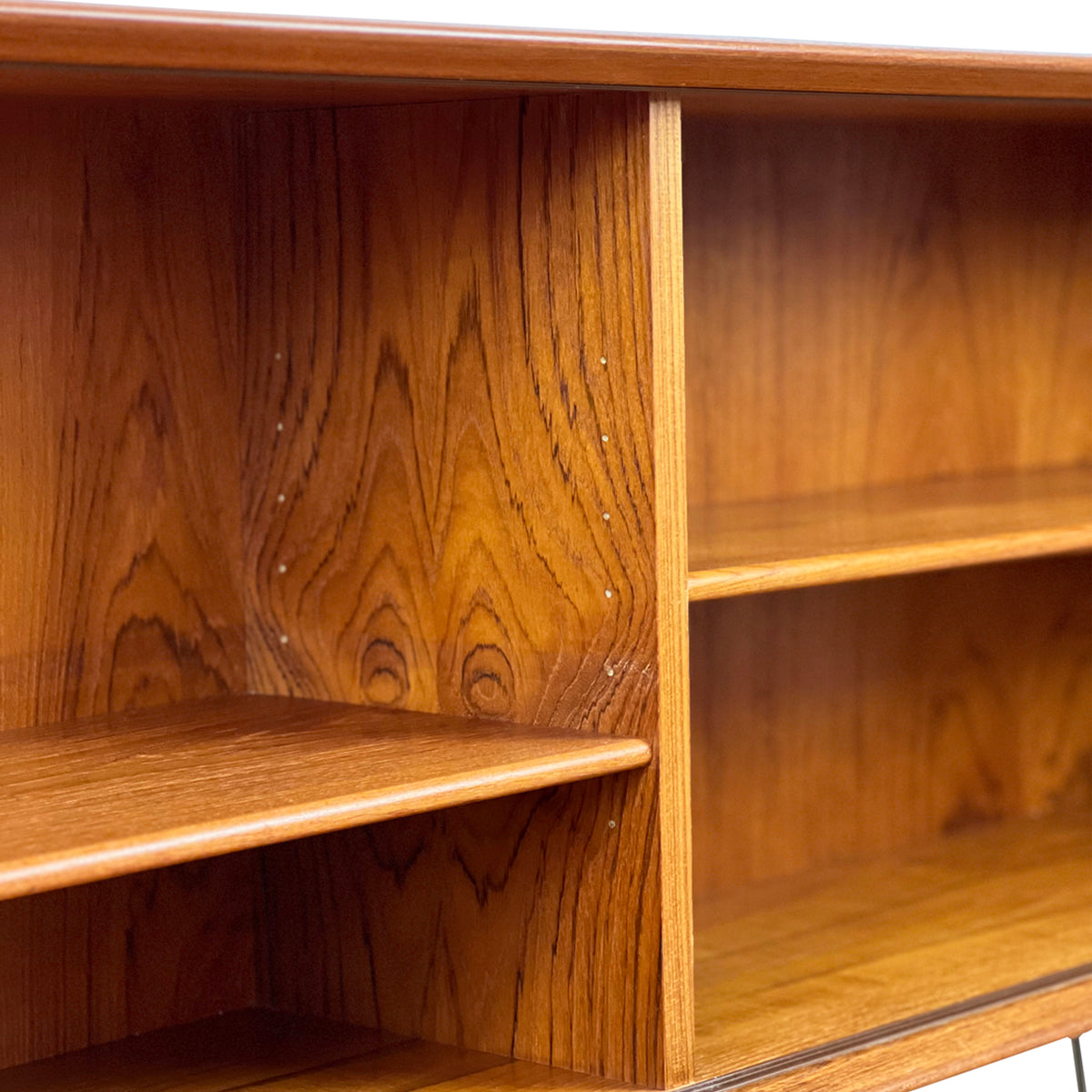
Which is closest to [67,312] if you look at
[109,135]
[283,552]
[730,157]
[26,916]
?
[109,135]

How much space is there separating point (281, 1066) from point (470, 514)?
0.47m

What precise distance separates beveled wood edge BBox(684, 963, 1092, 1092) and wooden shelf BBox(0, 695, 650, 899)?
0.27m

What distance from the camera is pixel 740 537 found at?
181 centimetres

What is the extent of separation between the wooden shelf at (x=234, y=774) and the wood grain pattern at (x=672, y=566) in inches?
1.8

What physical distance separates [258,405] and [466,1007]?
0.53m

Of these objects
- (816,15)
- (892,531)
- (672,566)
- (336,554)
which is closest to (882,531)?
(892,531)

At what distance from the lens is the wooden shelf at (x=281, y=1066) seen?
1548 mm

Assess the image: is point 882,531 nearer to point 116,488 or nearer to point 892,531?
point 892,531

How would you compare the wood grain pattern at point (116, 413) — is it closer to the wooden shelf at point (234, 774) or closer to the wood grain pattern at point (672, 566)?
the wooden shelf at point (234, 774)

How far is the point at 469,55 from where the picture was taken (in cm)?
133

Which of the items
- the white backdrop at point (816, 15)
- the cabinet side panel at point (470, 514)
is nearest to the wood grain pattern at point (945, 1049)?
the cabinet side panel at point (470, 514)

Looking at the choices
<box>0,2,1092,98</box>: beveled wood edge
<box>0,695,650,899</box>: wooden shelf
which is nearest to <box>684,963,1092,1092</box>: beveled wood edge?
<box>0,695,650,899</box>: wooden shelf

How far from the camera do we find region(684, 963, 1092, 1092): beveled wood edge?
1.57m

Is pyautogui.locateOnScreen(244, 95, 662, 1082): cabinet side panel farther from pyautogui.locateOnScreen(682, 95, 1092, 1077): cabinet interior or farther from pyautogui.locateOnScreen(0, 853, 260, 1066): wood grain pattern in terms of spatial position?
pyautogui.locateOnScreen(682, 95, 1092, 1077): cabinet interior
